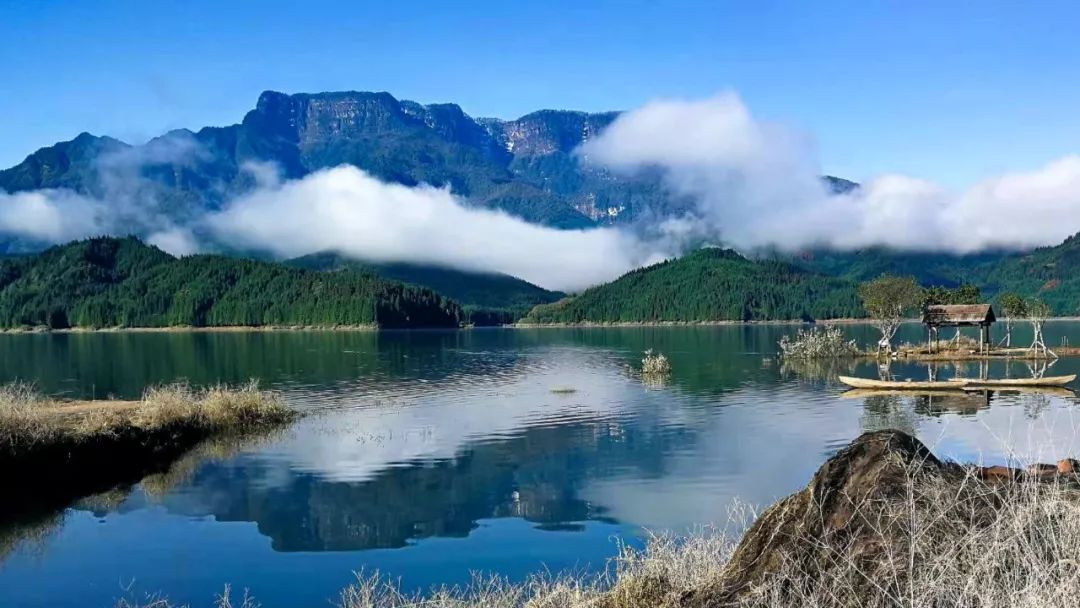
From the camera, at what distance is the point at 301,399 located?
59.8 metres

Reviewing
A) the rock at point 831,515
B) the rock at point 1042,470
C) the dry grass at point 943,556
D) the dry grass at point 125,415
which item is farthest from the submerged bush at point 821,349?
the dry grass at point 943,556

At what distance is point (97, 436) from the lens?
35375mm

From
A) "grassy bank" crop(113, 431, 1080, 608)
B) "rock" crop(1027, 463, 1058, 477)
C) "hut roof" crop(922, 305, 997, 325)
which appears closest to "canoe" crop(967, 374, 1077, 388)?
"hut roof" crop(922, 305, 997, 325)

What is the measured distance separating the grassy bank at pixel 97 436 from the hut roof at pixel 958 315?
68962 mm

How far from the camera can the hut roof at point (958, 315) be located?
3415 inches

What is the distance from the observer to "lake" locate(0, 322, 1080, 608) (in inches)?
879

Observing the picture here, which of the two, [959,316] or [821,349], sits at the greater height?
[959,316]

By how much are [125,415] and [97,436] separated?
564cm

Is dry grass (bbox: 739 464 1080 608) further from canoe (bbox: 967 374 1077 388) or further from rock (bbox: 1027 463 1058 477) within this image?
canoe (bbox: 967 374 1077 388)

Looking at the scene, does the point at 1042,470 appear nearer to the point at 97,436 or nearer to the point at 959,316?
the point at 97,436

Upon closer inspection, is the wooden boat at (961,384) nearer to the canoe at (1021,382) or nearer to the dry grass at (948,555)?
the canoe at (1021,382)

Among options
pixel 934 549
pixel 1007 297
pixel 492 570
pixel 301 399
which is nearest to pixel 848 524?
pixel 934 549

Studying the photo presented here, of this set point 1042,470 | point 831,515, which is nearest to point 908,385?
point 1042,470

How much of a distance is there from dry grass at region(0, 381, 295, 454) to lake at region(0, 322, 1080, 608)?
9.35ft
